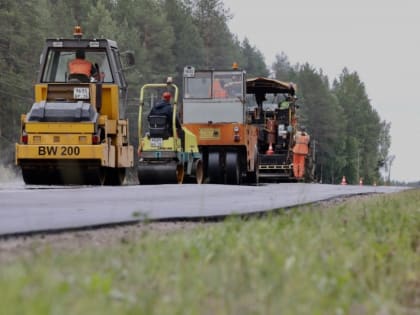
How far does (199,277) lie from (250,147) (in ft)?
78.2

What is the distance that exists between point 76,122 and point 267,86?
53.4ft

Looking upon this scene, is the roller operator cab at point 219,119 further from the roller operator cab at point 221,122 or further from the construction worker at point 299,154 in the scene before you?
the construction worker at point 299,154

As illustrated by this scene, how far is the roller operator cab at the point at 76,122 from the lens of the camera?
813 inches

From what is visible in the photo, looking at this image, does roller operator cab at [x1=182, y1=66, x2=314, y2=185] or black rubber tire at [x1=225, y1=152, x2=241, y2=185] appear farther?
roller operator cab at [x1=182, y1=66, x2=314, y2=185]

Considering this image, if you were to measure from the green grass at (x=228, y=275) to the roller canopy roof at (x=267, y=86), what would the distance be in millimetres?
27157

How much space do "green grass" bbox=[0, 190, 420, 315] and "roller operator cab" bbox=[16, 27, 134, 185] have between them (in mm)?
12321

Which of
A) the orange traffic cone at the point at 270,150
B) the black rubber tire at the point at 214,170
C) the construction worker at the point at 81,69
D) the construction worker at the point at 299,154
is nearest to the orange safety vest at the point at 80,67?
the construction worker at the point at 81,69

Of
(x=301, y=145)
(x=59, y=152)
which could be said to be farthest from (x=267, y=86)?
(x=59, y=152)

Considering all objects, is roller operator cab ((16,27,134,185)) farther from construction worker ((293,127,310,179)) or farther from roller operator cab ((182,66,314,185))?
construction worker ((293,127,310,179))

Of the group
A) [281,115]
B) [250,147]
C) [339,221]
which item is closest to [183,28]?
[281,115]

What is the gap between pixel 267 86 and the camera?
3650 cm

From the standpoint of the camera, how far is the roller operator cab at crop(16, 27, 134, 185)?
813 inches

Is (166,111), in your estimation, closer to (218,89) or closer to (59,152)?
(59,152)

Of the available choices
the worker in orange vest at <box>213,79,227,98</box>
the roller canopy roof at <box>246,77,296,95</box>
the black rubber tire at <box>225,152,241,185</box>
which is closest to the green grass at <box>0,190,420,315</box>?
the black rubber tire at <box>225,152,241,185</box>
